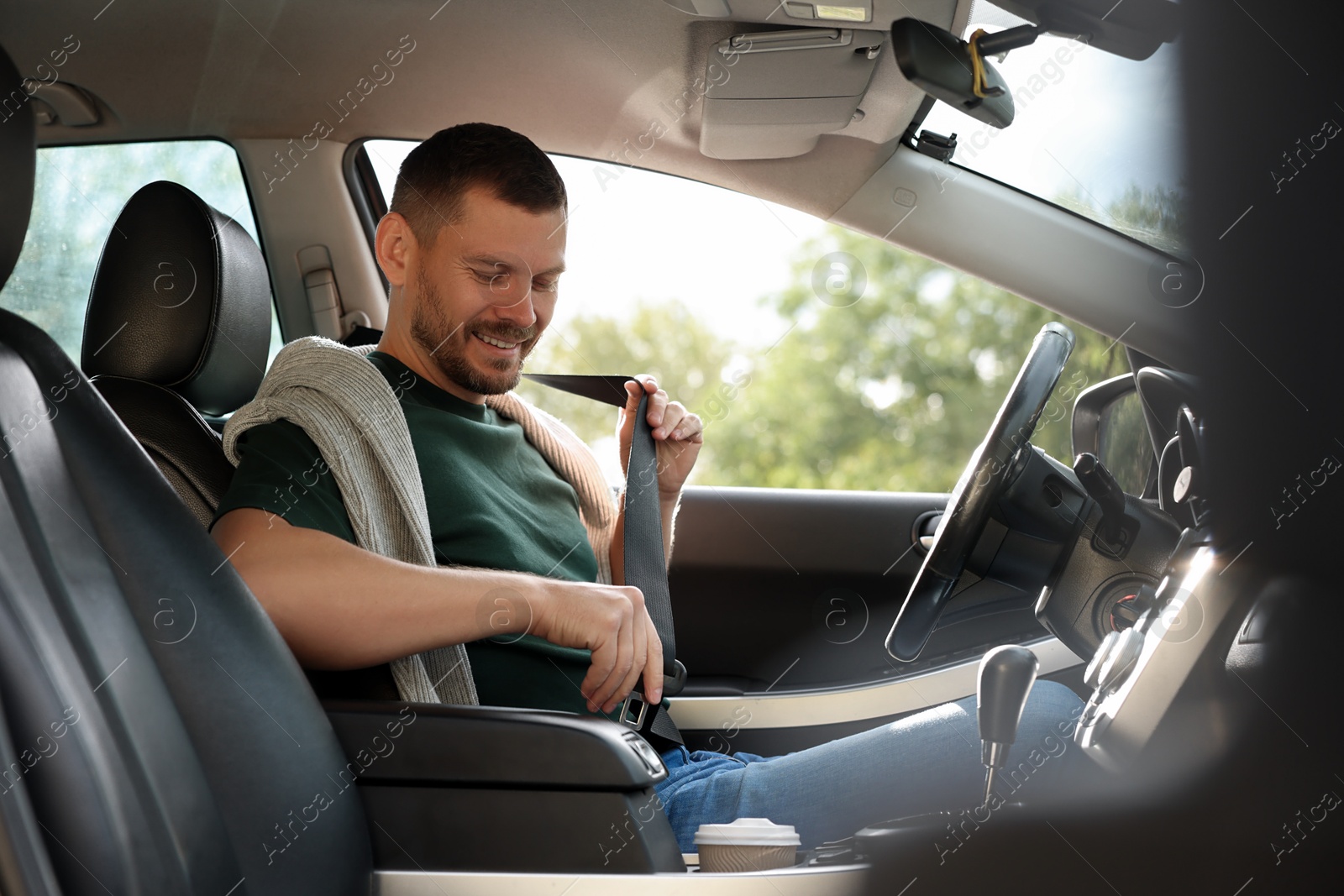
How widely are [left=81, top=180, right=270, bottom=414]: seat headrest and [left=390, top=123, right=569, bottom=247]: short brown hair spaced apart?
0.78ft

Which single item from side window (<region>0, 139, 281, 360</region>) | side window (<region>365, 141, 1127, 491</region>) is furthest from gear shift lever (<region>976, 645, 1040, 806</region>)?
side window (<region>365, 141, 1127, 491</region>)

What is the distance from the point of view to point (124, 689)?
0.73 m

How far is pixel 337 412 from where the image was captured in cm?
114

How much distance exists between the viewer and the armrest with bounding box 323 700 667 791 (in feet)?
3.02

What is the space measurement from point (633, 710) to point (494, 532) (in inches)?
12.3

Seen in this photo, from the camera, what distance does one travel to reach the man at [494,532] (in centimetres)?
100

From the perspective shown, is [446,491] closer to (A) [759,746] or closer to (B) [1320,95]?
(A) [759,746]

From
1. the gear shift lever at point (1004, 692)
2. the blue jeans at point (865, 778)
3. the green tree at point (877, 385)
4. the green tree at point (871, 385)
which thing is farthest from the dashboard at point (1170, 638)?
the green tree at point (877, 385)

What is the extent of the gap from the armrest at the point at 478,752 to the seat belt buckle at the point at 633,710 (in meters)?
0.31

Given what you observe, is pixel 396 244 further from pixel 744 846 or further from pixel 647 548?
pixel 744 846

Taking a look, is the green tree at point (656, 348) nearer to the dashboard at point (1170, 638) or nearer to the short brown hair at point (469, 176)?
the short brown hair at point (469, 176)

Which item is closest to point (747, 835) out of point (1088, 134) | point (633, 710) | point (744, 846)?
point (744, 846)

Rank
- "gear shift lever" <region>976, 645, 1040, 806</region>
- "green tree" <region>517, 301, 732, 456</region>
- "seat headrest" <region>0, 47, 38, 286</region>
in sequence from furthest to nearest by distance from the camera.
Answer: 1. "green tree" <region>517, 301, 732, 456</region>
2. "gear shift lever" <region>976, 645, 1040, 806</region>
3. "seat headrest" <region>0, 47, 38, 286</region>

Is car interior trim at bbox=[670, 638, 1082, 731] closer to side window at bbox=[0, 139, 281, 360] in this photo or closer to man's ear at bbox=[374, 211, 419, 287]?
man's ear at bbox=[374, 211, 419, 287]
